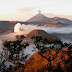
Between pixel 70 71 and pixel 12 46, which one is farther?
pixel 12 46

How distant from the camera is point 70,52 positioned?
1022 inches

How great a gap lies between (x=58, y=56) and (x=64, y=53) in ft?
6.53

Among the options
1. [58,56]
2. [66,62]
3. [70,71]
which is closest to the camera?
[70,71]

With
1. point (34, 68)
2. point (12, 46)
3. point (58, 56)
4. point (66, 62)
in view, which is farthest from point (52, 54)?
point (12, 46)

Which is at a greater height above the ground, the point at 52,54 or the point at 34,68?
the point at 52,54

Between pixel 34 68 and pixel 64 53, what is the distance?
851 centimetres

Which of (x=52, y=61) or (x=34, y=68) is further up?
(x=52, y=61)

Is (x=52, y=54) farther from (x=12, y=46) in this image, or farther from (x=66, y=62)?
(x=12, y=46)

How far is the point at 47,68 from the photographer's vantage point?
2181 centimetres

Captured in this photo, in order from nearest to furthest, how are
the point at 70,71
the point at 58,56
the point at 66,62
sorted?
the point at 70,71 < the point at 66,62 < the point at 58,56

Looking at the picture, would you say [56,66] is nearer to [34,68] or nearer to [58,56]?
[58,56]

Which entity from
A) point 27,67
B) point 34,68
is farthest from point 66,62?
point 27,67

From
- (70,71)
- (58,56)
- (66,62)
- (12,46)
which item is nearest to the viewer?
(70,71)

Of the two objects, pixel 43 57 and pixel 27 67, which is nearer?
pixel 27 67
